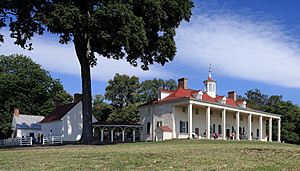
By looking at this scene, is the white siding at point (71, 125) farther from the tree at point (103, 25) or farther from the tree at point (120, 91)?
the tree at point (120, 91)

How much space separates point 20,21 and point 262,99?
93567 mm

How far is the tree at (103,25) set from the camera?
1005 inches

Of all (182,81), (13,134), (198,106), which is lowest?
(13,134)

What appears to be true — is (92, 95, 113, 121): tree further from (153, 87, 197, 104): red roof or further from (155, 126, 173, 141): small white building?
(155, 126, 173, 141): small white building

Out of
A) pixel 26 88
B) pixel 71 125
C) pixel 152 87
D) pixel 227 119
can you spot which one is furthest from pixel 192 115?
pixel 152 87

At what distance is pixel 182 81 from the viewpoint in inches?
2013

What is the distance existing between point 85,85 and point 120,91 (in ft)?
176

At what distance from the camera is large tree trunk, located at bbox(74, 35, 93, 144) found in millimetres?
30156

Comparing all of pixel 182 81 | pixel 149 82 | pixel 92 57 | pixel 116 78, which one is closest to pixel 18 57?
pixel 116 78

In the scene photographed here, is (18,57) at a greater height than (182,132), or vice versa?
(18,57)

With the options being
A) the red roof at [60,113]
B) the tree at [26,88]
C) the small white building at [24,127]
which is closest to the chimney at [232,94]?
the red roof at [60,113]

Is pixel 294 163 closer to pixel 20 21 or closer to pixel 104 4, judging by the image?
pixel 104 4

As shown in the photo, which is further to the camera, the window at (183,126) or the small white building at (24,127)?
the small white building at (24,127)

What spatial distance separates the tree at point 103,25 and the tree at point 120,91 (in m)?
50.9
